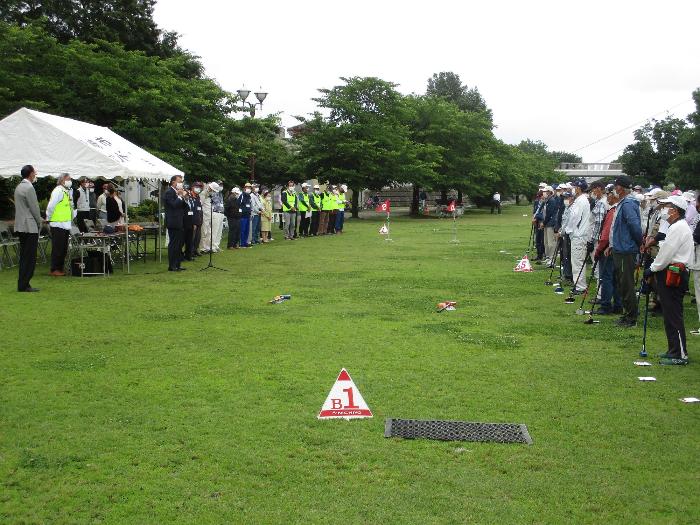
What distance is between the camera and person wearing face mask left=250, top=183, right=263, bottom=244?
25312 millimetres

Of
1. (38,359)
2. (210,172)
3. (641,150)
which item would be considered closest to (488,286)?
(38,359)

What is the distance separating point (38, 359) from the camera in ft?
27.6

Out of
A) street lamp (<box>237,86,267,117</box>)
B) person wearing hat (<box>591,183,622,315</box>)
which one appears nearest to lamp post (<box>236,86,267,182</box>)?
street lamp (<box>237,86,267,117</box>)

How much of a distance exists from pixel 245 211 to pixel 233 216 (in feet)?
2.63

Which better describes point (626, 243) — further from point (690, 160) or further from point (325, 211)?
point (690, 160)

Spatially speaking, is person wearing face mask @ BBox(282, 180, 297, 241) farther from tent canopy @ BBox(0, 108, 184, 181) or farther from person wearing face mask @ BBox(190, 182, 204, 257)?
tent canopy @ BBox(0, 108, 184, 181)

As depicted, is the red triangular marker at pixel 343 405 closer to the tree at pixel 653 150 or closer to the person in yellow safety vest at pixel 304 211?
the person in yellow safety vest at pixel 304 211

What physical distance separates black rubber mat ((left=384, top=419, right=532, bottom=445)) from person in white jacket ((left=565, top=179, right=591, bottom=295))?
754cm

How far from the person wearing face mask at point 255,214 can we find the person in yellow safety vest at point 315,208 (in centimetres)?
368

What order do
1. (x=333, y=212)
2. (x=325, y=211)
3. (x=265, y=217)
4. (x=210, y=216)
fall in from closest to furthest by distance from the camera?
(x=210, y=216), (x=265, y=217), (x=325, y=211), (x=333, y=212)

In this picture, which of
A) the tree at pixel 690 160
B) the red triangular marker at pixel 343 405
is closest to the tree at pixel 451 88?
the tree at pixel 690 160

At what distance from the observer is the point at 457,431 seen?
6113 millimetres

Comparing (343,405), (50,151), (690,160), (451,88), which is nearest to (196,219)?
(50,151)

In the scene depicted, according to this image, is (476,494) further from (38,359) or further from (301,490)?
(38,359)
